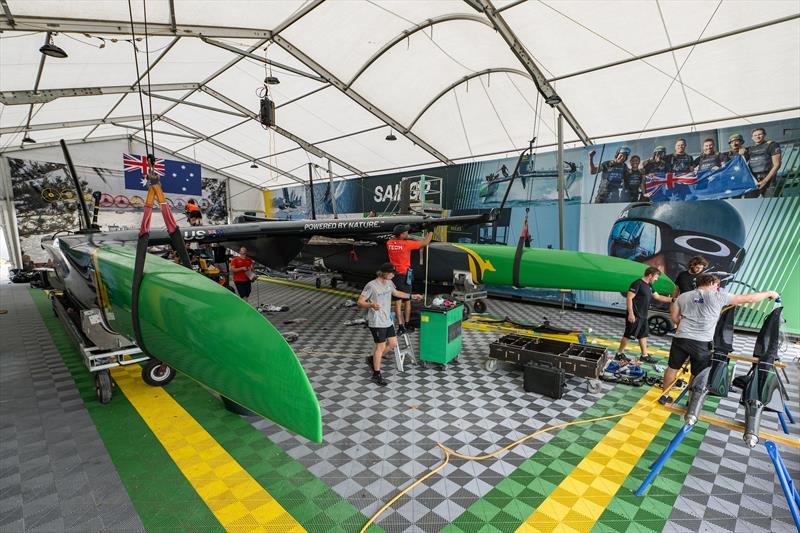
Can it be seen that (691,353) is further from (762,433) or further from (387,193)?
(387,193)

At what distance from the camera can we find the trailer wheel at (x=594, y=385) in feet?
15.4

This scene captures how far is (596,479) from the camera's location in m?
3.10

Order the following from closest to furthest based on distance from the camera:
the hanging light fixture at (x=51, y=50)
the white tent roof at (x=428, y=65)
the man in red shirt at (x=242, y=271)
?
1. the hanging light fixture at (x=51, y=50)
2. the white tent roof at (x=428, y=65)
3. the man in red shirt at (x=242, y=271)

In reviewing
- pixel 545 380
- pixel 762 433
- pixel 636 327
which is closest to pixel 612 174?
pixel 636 327

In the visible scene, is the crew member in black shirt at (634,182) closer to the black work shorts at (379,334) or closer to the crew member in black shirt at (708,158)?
the crew member in black shirt at (708,158)

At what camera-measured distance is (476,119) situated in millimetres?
10156

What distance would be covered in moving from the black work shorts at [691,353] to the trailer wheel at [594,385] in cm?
84

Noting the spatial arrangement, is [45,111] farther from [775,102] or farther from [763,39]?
[775,102]

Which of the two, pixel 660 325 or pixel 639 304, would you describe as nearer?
pixel 639 304

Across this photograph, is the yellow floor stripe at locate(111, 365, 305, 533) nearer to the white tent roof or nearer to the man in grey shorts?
the man in grey shorts

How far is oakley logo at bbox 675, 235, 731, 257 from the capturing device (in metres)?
8.25

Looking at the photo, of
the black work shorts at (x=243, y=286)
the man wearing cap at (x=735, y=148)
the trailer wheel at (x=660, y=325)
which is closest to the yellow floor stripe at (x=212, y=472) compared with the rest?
the black work shorts at (x=243, y=286)

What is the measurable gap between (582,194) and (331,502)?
9950 mm

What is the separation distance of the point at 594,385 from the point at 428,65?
25.5ft
